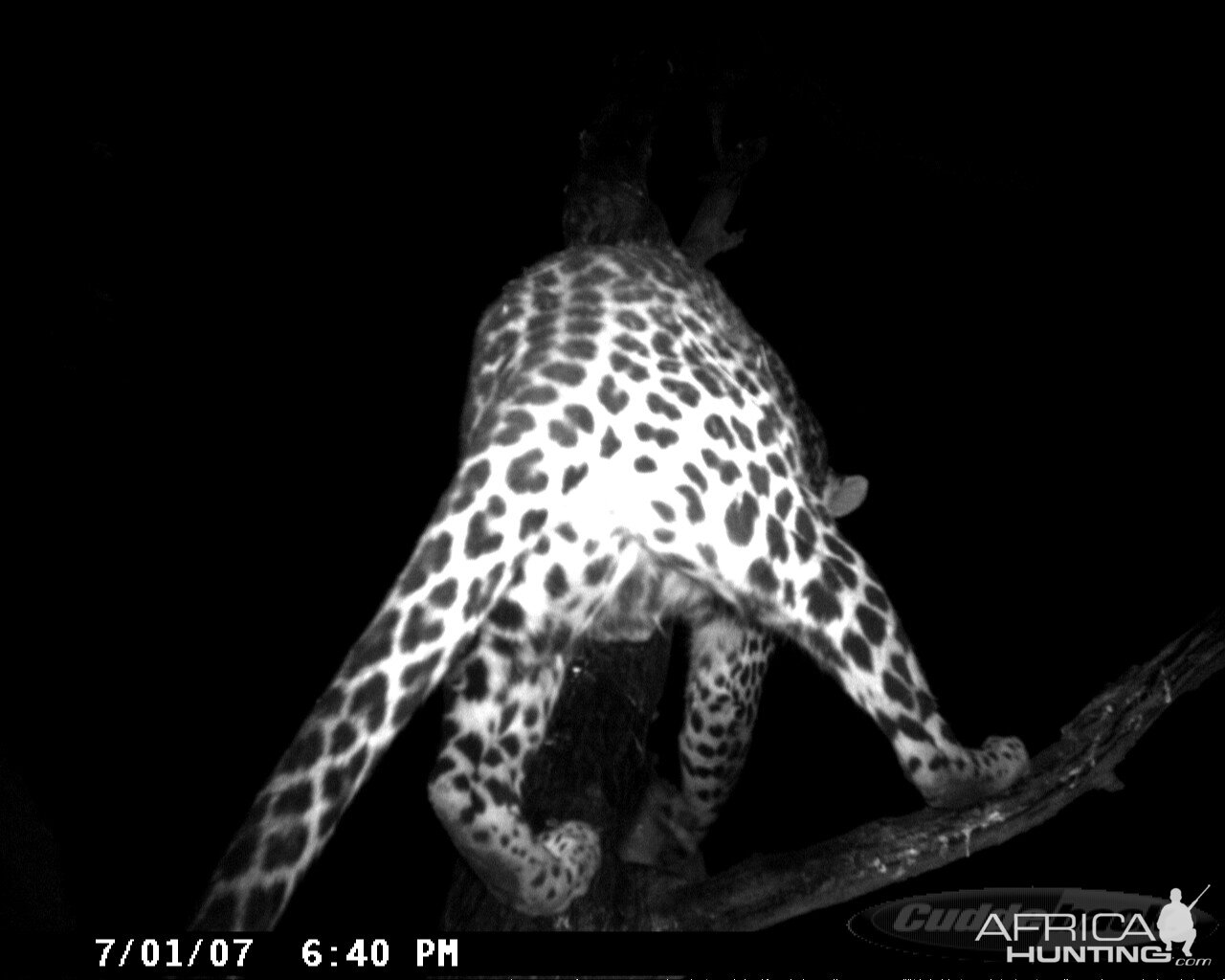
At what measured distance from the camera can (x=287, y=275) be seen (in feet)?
8.43

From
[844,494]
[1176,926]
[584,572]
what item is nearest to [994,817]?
[1176,926]

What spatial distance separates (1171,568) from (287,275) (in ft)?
10.2

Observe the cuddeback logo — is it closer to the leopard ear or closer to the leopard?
the leopard

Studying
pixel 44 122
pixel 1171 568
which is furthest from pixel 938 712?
pixel 44 122

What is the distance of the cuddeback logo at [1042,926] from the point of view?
1.67 metres

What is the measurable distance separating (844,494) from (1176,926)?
1.34m

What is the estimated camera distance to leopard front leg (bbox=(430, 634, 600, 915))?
5.28ft

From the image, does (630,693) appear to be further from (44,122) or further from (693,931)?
(44,122)

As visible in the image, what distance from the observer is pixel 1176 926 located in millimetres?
1717

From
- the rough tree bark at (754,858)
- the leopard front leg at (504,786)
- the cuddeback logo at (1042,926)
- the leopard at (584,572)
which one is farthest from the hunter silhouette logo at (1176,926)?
the leopard front leg at (504,786)

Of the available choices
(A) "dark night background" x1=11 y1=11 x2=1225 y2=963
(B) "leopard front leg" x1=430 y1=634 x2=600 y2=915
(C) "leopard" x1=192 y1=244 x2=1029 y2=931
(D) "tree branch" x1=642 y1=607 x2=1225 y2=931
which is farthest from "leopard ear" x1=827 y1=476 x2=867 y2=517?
(B) "leopard front leg" x1=430 y1=634 x2=600 y2=915

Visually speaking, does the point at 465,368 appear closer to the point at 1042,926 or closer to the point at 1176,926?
the point at 1042,926

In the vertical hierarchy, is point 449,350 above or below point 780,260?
below

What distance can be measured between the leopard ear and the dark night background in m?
0.50
